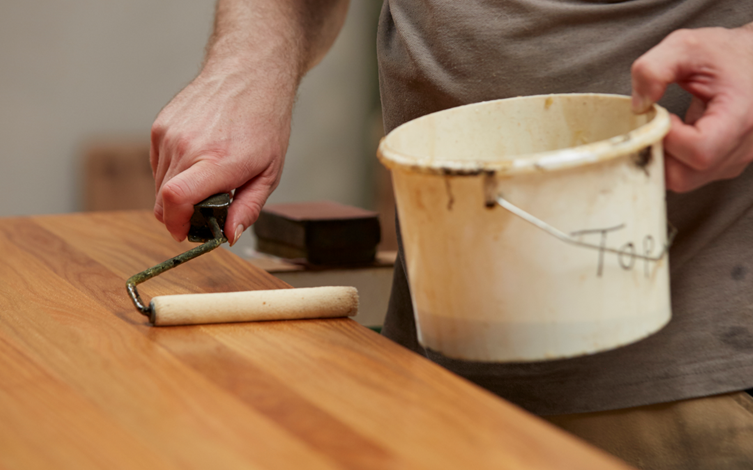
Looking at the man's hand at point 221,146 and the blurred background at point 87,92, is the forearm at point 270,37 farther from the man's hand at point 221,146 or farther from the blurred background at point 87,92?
the blurred background at point 87,92

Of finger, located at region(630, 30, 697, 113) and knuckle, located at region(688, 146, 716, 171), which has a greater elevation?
finger, located at region(630, 30, 697, 113)

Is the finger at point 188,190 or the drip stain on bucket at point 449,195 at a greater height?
the drip stain on bucket at point 449,195

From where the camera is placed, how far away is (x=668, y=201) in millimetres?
860

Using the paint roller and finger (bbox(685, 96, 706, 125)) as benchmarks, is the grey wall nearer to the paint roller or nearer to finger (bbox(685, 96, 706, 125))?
the paint roller

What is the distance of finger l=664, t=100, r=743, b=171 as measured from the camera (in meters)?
0.61

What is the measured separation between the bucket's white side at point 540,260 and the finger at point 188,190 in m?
0.33

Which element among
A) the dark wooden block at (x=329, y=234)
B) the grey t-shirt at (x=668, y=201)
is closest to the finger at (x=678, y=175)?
the grey t-shirt at (x=668, y=201)

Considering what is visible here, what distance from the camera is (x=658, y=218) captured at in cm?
61

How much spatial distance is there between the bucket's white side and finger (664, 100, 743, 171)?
0.02m

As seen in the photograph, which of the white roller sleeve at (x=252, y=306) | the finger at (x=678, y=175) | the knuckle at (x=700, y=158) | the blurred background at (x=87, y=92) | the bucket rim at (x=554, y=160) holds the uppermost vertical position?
the bucket rim at (x=554, y=160)

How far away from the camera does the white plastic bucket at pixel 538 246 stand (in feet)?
1.80

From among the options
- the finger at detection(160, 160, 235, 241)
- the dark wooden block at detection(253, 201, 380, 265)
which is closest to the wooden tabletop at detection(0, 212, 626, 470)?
the finger at detection(160, 160, 235, 241)

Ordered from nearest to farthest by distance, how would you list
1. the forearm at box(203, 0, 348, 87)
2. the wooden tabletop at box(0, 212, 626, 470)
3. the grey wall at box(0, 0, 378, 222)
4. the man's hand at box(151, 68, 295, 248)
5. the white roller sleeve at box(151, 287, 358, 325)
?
the wooden tabletop at box(0, 212, 626, 470) < the white roller sleeve at box(151, 287, 358, 325) < the man's hand at box(151, 68, 295, 248) < the forearm at box(203, 0, 348, 87) < the grey wall at box(0, 0, 378, 222)

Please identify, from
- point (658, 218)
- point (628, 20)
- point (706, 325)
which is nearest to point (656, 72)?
point (658, 218)
